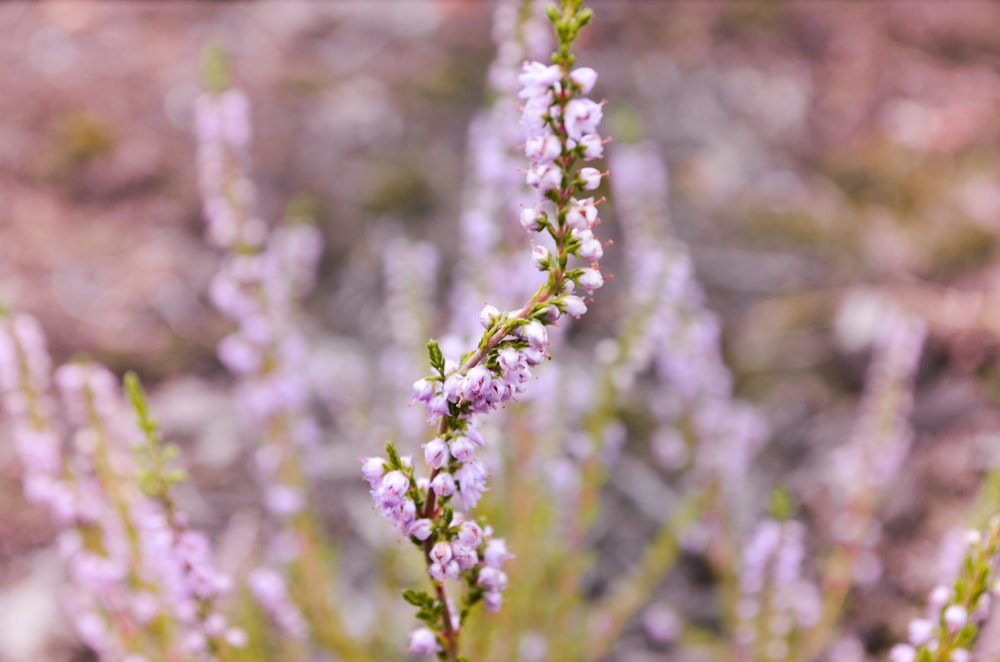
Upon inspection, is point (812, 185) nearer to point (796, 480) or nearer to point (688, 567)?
point (796, 480)

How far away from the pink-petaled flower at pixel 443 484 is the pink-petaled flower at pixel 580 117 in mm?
790

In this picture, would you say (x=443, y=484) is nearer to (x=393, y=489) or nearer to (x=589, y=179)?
(x=393, y=489)

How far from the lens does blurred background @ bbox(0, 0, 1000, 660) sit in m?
5.56

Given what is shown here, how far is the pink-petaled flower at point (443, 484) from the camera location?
180 centimetres

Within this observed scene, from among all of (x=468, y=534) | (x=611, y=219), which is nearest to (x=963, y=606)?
(x=468, y=534)

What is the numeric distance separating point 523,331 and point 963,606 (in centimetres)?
159

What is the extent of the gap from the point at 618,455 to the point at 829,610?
1.73 m

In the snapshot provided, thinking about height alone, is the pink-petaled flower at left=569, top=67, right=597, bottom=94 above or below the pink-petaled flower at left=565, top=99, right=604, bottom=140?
above

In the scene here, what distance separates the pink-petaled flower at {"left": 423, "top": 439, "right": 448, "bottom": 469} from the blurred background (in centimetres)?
294

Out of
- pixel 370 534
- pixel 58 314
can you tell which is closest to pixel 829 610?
pixel 370 534

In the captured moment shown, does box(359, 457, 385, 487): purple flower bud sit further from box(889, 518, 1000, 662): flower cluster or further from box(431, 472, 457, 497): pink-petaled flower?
box(889, 518, 1000, 662): flower cluster

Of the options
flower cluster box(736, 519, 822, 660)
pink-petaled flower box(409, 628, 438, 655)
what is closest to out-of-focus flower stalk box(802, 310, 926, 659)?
flower cluster box(736, 519, 822, 660)

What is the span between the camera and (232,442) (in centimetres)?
579

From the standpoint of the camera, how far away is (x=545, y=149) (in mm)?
1693
